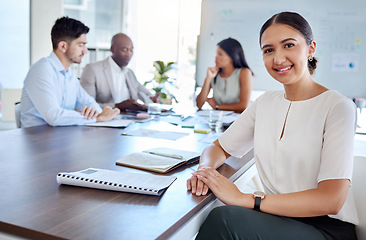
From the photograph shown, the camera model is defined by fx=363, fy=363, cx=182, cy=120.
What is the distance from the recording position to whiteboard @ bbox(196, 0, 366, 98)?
187 inches

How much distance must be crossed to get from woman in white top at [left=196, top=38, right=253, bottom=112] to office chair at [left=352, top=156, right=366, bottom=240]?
7.35ft

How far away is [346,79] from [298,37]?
389 cm

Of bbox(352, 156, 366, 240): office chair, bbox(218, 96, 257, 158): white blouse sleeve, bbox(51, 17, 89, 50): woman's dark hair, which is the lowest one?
bbox(352, 156, 366, 240): office chair

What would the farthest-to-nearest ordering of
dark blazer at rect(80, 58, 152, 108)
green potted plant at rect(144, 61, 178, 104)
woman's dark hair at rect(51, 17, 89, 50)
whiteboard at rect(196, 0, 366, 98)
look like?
green potted plant at rect(144, 61, 178, 104), whiteboard at rect(196, 0, 366, 98), dark blazer at rect(80, 58, 152, 108), woman's dark hair at rect(51, 17, 89, 50)

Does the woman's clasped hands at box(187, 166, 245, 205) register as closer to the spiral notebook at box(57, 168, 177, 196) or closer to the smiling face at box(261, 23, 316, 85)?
the spiral notebook at box(57, 168, 177, 196)

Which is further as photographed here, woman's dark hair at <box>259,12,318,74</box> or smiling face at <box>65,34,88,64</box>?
smiling face at <box>65,34,88,64</box>

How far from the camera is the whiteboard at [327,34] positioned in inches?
187

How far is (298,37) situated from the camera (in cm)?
135

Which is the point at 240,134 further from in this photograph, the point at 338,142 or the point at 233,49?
the point at 233,49

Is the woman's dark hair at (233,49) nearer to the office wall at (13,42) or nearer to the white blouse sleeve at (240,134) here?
the white blouse sleeve at (240,134)

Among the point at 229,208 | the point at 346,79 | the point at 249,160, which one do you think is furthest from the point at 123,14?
the point at 229,208

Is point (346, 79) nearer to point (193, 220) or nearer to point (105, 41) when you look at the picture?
point (105, 41)

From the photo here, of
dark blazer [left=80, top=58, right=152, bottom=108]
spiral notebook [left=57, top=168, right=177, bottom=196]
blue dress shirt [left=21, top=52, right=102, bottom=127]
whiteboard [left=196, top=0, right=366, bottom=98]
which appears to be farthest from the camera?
whiteboard [left=196, top=0, right=366, bottom=98]

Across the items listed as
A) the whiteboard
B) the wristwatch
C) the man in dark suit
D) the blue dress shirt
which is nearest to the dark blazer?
the man in dark suit
